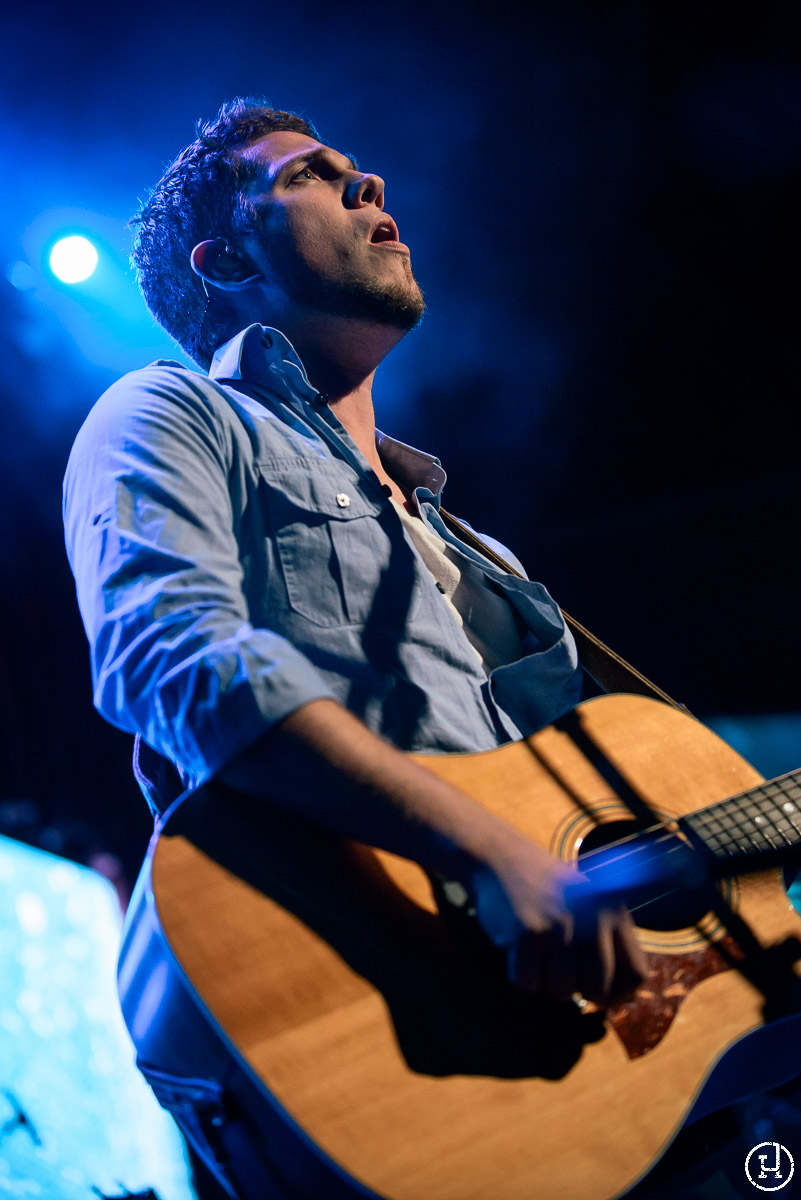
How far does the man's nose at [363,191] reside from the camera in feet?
6.91

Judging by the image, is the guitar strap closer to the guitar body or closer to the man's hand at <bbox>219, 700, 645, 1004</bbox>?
the guitar body

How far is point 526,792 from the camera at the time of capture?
3.76 feet

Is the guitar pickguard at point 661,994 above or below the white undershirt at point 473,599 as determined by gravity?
below

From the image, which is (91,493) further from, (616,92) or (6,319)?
(616,92)

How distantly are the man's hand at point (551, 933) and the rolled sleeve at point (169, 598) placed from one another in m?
0.33

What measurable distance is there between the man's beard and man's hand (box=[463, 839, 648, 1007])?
1621 mm

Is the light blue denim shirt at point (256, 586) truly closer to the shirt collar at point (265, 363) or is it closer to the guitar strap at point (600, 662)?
the shirt collar at point (265, 363)

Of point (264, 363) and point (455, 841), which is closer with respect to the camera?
point (455, 841)

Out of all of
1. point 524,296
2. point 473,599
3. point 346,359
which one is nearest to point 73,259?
point 346,359

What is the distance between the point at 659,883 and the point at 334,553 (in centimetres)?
83

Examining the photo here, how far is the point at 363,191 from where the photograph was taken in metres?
2.12

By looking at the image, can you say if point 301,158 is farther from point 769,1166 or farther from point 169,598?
point 769,1166

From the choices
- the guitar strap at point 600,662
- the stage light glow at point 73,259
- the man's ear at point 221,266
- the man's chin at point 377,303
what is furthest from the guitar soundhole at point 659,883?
the stage light glow at point 73,259

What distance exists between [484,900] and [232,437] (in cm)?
104
